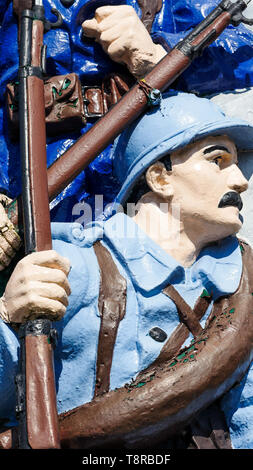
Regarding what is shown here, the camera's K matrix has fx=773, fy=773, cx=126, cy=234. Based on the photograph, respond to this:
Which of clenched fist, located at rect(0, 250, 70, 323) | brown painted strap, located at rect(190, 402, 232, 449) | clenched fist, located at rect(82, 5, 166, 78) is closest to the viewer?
clenched fist, located at rect(0, 250, 70, 323)

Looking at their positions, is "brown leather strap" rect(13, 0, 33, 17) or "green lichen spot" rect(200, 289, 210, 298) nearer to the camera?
"green lichen spot" rect(200, 289, 210, 298)

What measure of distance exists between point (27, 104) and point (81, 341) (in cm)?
69

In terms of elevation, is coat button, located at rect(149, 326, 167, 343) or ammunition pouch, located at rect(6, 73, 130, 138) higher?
ammunition pouch, located at rect(6, 73, 130, 138)

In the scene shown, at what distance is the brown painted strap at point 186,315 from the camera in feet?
7.25

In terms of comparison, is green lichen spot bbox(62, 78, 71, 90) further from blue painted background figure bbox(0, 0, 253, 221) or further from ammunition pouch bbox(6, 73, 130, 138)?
blue painted background figure bbox(0, 0, 253, 221)

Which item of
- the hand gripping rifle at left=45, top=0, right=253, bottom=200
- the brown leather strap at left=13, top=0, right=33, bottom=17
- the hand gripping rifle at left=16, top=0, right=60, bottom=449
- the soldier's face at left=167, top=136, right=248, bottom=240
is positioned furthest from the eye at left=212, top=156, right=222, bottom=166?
the brown leather strap at left=13, top=0, right=33, bottom=17

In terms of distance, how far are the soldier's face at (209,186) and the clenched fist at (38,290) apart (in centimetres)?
50

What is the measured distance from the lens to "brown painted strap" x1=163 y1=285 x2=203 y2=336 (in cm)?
221

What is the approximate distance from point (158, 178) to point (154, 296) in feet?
1.27

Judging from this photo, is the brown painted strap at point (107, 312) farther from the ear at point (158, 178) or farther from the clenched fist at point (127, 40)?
the clenched fist at point (127, 40)

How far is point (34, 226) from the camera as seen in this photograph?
2.04m

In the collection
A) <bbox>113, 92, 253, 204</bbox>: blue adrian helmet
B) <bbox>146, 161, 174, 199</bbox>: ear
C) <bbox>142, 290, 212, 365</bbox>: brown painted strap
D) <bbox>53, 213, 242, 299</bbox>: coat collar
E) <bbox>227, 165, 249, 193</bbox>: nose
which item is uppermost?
<bbox>113, 92, 253, 204</bbox>: blue adrian helmet

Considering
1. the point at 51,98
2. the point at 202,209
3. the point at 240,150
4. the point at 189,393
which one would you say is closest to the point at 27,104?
the point at 51,98

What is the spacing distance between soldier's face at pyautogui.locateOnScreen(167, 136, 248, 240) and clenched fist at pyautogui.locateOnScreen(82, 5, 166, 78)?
381 mm
